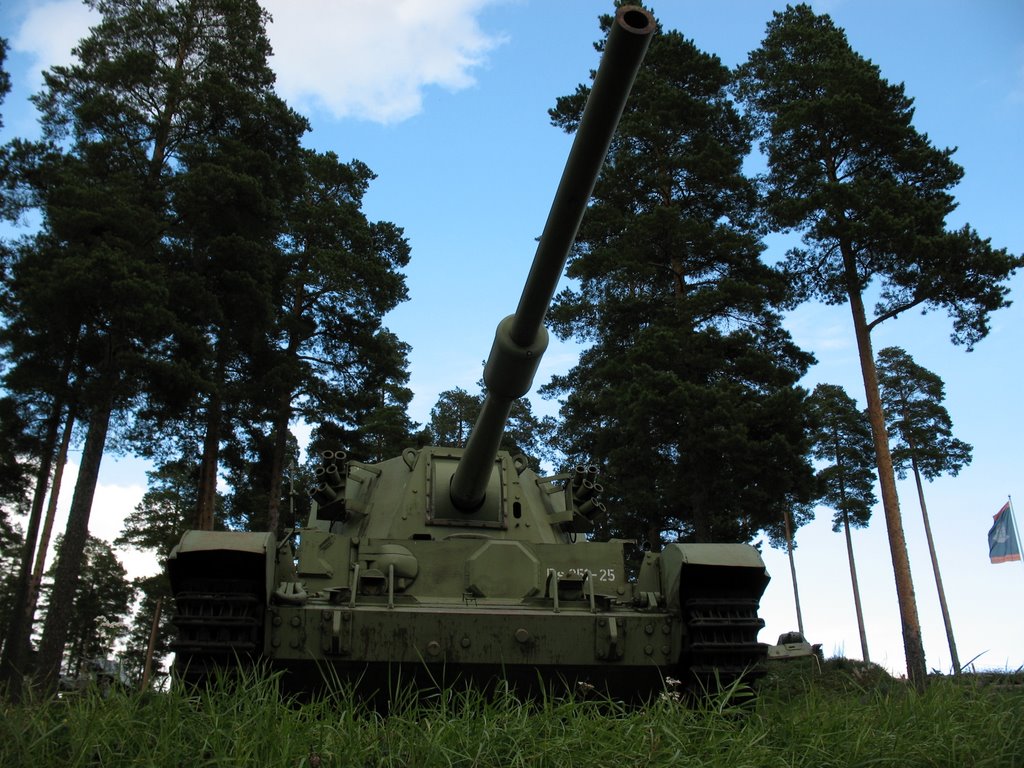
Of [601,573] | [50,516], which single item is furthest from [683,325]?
[50,516]

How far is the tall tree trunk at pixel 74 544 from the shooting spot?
15562mm

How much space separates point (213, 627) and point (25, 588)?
14788 mm

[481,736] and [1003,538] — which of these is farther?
[1003,538]

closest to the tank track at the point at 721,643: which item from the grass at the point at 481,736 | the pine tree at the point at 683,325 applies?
the grass at the point at 481,736

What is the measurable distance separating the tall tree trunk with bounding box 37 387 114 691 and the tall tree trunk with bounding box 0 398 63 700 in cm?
57

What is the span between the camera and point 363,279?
2503cm

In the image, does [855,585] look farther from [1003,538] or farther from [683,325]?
[683,325]

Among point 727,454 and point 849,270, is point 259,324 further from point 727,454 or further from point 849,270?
point 849,270

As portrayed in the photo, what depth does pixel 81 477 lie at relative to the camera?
16.5 metres

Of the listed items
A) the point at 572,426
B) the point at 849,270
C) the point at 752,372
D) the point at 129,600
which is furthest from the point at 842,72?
the point at 129,600

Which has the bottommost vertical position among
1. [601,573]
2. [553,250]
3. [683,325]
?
[601,573]

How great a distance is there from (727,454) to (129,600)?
28.9 meters

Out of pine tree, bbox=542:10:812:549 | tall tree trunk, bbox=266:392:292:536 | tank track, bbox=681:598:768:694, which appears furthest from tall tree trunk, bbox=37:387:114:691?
tank track, bbox=681:598:768:694

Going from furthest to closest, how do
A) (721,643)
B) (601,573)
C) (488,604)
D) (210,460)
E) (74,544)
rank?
(210,460), (74,544), (601,573), (488,604), (721,643)
